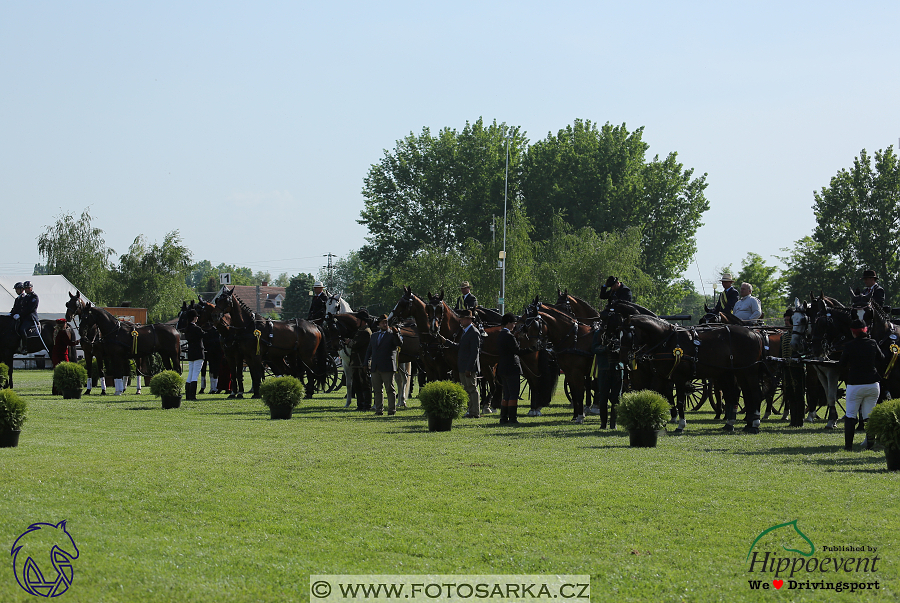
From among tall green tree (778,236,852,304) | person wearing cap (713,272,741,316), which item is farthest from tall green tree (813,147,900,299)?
person wearing cap (713,272,741,316)

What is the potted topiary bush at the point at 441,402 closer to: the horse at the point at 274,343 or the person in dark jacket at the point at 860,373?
the person in dark jacket at the point at 860,373

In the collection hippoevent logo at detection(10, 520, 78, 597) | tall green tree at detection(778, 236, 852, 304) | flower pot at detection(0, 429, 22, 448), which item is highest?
tall green tree at detection(778, 236, 852, 304)

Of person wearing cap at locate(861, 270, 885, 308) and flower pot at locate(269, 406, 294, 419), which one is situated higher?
person wearing cap at locate(861, 270, 885, 308)

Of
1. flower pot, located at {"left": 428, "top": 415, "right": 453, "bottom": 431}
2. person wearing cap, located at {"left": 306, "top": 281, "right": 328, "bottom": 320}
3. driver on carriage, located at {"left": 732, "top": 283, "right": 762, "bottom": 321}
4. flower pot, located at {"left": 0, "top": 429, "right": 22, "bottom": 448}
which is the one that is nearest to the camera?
flower pot, located at {"left": 0, "top": 429, "right": 22, "bottom": 448}

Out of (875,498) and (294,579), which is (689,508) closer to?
(875,498)

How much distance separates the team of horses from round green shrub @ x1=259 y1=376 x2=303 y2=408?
9.18 ft

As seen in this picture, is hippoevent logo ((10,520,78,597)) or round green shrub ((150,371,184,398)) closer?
hippoevent logo ((10,520,78,597))

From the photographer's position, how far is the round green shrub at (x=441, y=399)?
46.9 feet

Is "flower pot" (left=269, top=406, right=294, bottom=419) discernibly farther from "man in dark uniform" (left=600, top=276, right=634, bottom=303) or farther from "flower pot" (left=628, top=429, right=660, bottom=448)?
"flower pot" (left=628, top=429, right=660, bottom=448)

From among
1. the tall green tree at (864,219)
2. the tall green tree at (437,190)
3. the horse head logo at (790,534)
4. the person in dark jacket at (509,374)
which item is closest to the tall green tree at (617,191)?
the tall green tree at (437,190)

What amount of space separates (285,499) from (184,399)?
46.8 feet

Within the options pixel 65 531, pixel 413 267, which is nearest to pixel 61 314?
pixel 413 267

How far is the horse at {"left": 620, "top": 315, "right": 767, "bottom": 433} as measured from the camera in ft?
48.5

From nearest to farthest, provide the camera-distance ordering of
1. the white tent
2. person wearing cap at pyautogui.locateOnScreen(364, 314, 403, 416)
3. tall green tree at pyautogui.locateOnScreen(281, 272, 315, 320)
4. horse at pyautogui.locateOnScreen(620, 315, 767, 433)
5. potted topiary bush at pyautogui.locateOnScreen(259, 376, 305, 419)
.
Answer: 1. horse at pyautogui.locateOnScreen(620, 315, 767, 433)
2. potted topiary bush at pyautogui.locateOnScreen(259, 376, 305, 419)
3. person wearing cap at pyautogui.locateOnScreen(364, 314, 403, 416)
4. the white tent
5. tall green tree at pyautogui.locateOnScreen(281, 272, 315, 320)
